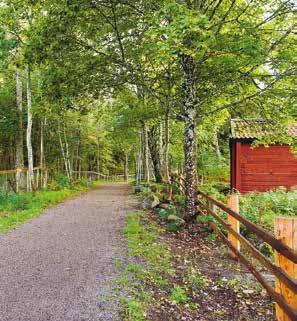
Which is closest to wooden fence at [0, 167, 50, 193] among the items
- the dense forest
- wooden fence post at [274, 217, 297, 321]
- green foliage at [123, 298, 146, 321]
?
the dense forest

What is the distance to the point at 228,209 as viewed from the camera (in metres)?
6.84

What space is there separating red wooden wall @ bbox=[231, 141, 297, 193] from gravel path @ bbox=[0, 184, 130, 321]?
34.7 ft

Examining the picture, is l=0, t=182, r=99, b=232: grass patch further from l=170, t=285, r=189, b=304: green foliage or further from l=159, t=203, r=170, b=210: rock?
l=170, t=285, r=189, b=304: green foliage

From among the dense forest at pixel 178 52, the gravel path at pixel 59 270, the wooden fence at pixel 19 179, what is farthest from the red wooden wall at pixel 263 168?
the gravel path at pixel 59 270

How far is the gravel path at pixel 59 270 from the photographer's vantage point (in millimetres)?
4555

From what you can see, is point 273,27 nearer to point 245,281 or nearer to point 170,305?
point 245,281

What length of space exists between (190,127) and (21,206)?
662cm

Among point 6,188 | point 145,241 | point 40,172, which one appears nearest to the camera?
point 145,241

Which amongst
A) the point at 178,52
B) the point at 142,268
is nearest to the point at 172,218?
the point at 142,268

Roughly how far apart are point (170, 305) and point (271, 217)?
612 cm

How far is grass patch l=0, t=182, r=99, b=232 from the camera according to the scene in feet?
33.8

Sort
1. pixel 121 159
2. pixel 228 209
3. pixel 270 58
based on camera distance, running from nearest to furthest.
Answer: pixel 228 209
pixel 270 58
pixel 121 159

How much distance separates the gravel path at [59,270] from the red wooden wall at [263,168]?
1057cm

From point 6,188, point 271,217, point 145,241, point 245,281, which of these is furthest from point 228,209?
point 6,188
